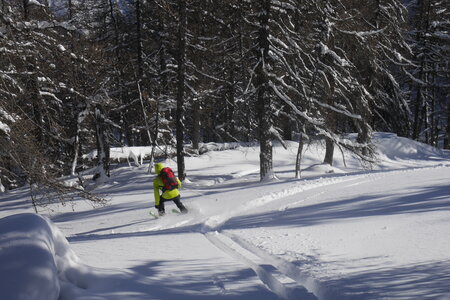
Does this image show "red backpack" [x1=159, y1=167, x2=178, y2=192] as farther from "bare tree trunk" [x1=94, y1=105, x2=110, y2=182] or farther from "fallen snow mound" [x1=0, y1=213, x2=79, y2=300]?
"bare tree trunk" [x1=94, y1=105, x2=110, y2=182]

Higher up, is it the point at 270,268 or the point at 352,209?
the point at 352,209

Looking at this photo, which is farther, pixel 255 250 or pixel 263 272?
pixel 255 250

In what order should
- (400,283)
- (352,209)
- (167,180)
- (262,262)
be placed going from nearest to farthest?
1. (400,283)
2. (262,262)
3. (352,209)
4. (167,180)

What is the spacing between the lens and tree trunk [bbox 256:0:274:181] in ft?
46.7

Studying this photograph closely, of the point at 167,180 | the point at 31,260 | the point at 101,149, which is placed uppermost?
the point at 101,149

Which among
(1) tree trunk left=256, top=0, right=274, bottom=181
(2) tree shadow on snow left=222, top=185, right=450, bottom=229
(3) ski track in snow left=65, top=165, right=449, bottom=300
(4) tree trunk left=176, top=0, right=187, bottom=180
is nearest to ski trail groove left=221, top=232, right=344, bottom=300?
(3) ski track in snow left=65, top=165, right=449, bottom=300

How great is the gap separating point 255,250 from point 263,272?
104cm

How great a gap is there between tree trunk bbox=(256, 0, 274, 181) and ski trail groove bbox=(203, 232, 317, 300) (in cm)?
861

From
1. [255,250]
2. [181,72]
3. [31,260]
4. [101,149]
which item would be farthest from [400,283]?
[101,149]

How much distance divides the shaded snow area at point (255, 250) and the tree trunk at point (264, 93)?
3824mm

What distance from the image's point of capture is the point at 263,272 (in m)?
4.84

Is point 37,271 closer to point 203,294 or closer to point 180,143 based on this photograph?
Answer: point 203,294

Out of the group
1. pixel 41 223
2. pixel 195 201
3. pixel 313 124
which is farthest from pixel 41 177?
pixel 313 124

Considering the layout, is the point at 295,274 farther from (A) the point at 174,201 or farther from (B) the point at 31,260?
(A) the point at 174,201
